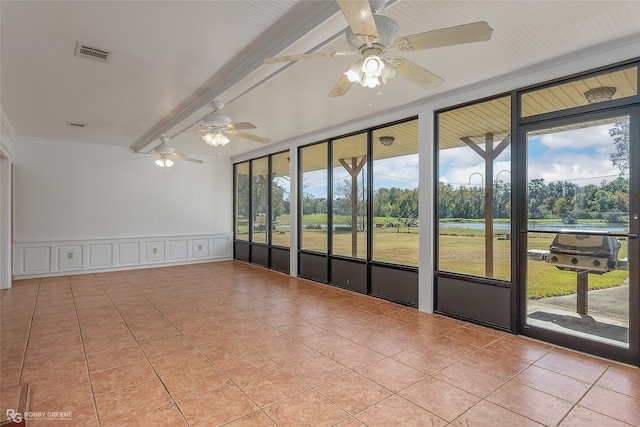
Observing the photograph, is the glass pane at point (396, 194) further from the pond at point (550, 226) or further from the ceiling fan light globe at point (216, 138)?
the ceiling fan light globe at point (216, 138)

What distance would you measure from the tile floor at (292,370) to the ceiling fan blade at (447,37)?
7.89ft

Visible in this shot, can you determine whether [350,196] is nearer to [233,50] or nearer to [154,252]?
[233,50]

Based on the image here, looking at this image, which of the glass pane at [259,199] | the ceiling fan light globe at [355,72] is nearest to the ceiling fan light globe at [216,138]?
the ceiling fan light globe at [355,72]

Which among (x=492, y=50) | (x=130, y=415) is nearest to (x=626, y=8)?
(x=492, y=50)

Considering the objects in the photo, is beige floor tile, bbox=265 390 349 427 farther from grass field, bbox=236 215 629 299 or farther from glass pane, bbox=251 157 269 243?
glass pane, bbox=251 157 269 243

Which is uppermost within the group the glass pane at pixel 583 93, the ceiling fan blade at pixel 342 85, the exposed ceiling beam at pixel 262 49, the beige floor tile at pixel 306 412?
the exposed ceiling beam at pixel 262 49

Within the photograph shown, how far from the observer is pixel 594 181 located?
3.30 meters

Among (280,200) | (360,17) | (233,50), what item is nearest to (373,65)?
(360,17)

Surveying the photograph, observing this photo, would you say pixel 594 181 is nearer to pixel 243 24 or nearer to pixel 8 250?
pixel 243 24

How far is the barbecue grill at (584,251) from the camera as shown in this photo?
3232 mm

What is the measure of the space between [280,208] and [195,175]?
→ 2.83 meters

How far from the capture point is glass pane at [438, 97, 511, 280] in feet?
13.0

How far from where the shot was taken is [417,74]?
8.16 feet

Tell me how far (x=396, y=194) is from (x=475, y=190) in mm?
1277
